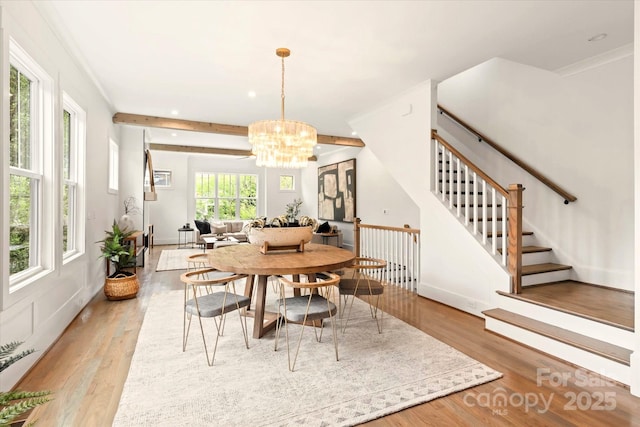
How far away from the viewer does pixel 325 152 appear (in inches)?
393

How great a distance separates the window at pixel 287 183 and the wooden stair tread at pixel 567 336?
906 centimetres

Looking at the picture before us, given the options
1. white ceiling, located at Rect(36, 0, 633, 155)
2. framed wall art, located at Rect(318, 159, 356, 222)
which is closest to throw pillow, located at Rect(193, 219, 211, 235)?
framed wall art, located at Rect(318, 159, 356, 222)

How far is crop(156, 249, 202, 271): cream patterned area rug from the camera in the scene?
6.58 m

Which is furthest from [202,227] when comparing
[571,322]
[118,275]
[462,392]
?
[571,322]

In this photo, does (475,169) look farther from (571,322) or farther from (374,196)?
(374,196)

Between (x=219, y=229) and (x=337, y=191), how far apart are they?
369 centimetres

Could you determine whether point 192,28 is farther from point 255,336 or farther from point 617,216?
point 617,216

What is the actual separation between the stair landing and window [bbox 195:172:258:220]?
9281mm

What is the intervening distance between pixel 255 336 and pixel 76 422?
1417 mm

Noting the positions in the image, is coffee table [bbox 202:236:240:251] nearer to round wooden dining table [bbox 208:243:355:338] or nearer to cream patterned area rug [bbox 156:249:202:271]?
cream patterned area rug [bbox 156:249:202:271]

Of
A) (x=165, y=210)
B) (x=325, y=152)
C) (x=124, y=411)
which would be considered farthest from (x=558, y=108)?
(x=165, y=210)

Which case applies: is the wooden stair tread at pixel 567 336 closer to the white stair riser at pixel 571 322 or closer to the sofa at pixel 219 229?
the white stair riser at pixel 571 322

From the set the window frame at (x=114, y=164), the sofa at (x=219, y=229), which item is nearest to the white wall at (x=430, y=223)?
the window frame at (x=114, y=164)

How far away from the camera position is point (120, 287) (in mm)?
4332
